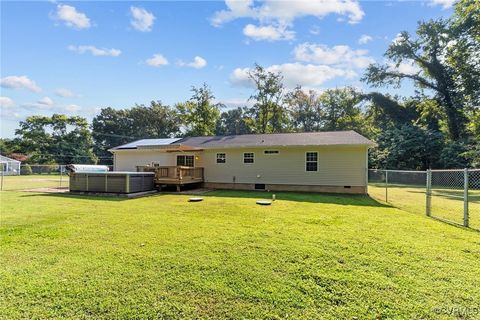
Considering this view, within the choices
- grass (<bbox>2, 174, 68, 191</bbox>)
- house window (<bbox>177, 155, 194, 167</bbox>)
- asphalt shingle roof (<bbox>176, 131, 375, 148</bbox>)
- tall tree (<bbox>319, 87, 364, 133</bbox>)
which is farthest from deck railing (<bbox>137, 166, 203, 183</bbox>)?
tall tree (<bbox>319, 87, 364, 133</bbox>)

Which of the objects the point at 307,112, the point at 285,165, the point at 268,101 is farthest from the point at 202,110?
the point at 285,165

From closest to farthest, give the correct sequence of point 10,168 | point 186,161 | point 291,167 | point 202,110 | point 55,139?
point 291,167 < point 186,161 < point 10,168 < point 202,110 < point 55,139

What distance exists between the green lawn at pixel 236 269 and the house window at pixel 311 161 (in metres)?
7.03

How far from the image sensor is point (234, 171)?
48.3ft

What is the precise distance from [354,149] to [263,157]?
15.0 feet

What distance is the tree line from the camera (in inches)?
862

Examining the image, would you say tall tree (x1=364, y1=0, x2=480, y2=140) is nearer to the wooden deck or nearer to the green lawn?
the green lawn

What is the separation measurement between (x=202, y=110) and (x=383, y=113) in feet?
72.0

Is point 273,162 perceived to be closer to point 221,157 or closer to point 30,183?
point 221,157

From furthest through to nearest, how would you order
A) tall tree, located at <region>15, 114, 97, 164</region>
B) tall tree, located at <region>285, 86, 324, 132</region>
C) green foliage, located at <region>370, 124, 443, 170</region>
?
A: tall tree, located at <region>15, 114, 97, 164</region> → tall tree, located at <region>285, 86, 324, 132</region> → green foliage, located at <region>370, 124, 443, 170</region>

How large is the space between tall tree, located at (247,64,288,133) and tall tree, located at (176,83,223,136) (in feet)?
17.0

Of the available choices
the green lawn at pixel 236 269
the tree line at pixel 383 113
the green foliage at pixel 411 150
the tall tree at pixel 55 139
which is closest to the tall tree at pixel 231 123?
the tree line at pixel 383 113

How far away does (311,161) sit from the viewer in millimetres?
13266

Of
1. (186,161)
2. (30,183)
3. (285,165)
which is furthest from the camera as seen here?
(30,183)
